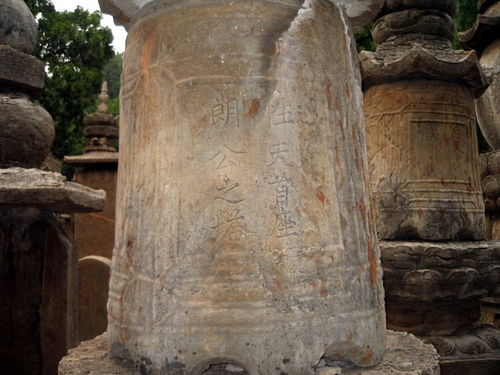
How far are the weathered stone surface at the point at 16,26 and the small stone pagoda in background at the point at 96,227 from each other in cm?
124

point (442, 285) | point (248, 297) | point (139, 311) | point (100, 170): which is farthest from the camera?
point (100, 170)

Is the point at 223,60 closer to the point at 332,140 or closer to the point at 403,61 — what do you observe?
the point at 332,140

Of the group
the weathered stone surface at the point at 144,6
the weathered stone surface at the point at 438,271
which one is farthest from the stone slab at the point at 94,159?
→ the weathered stone surface at the point at 144,6

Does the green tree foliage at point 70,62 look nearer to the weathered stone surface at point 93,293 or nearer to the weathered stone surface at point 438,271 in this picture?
the weathered stone surface at point 93,293

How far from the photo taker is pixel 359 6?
2.06m

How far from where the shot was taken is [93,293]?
4215 millimetres

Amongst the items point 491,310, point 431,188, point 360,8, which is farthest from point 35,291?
point 491,310

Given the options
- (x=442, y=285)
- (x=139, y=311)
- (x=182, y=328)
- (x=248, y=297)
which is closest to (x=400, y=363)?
(x=248, y=297)

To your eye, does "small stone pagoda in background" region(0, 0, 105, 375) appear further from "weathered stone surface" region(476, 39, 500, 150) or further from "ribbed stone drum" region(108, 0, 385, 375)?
"weathered stone surface" region(476, 39, 500, 150)

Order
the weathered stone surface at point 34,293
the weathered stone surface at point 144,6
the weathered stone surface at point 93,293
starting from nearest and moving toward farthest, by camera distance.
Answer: the weathered stone surface at point 144,6
the weathered stone surface at point 34,293
the weathered stone surface at point 93,293

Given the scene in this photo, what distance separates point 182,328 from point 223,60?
0.83m

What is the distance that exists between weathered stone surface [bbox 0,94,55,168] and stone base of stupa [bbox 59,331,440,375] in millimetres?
1355

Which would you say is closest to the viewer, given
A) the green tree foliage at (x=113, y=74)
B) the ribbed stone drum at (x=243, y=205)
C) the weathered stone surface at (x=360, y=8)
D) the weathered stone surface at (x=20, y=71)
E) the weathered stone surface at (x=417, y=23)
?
the ribbed stone drum at (x=243, y=205)

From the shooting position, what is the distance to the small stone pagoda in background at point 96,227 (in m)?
4.21
